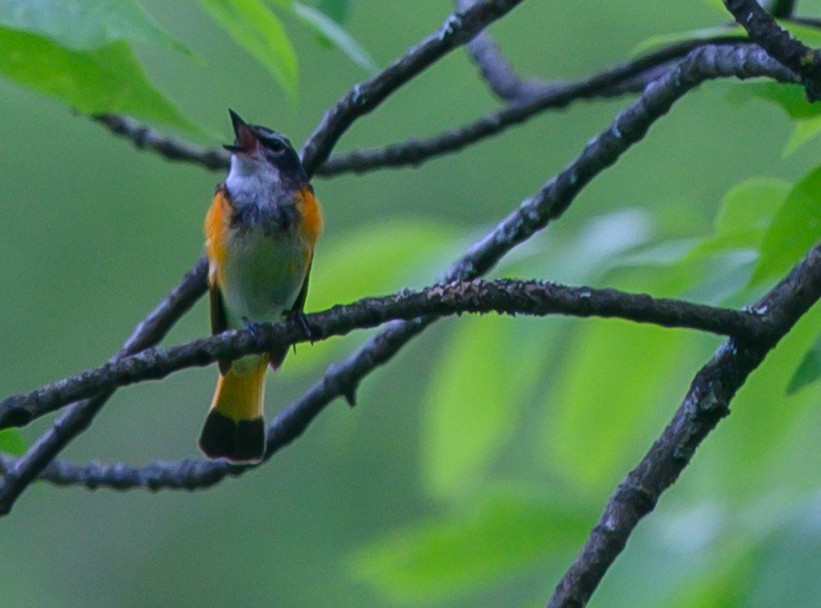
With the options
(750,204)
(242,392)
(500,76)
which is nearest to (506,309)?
(750,204)

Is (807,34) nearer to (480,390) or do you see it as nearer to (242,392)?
(480,390)

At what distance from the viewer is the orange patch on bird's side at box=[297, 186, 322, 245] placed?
13.8 ft

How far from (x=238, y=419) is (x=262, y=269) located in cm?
51

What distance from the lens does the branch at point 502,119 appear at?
336cm

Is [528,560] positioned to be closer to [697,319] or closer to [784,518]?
[784,518]

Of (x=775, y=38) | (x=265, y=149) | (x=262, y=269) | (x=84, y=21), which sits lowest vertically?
(x=775, y=38)

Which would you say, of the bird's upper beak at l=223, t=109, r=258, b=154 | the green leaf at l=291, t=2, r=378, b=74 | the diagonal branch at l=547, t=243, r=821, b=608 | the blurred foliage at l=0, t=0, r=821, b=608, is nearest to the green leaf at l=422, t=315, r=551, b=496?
the blurred foliage at l=0, t=0, r=821, b=608

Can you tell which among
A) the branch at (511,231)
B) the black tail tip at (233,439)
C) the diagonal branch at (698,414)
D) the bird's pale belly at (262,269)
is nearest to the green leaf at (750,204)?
the branch at (511,231)

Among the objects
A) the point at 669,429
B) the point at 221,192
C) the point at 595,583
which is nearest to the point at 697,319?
the point at 669,429

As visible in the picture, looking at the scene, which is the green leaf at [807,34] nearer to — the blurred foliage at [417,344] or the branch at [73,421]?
the blurred foliage at [417,344]

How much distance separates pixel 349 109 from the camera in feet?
9.39

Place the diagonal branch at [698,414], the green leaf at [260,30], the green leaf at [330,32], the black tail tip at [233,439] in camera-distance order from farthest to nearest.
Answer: the black tail tip at [233,439] < the green leaf at [330,32] < the green leaf at [260,30] < the diagonal branch at [698,414]

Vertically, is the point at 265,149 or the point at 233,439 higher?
the point at 265,149

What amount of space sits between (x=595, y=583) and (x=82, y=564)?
8450mm
